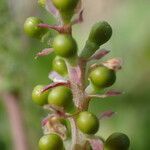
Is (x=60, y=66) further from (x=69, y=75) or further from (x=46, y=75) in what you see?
(x=46, y=75)

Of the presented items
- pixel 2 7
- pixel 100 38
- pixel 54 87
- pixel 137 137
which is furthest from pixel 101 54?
pixel 137 137

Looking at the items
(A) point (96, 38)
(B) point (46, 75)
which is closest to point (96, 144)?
(A) point (96, 38)

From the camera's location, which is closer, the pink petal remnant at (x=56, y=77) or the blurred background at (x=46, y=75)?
the pink petal remnant at (x=56, y=77)

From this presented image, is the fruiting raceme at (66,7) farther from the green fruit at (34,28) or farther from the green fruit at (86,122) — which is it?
the green fruit at (86,122)

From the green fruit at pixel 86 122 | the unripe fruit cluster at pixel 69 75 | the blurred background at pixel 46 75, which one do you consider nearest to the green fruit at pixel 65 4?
the unripe fruit cluster at pixel 69 75

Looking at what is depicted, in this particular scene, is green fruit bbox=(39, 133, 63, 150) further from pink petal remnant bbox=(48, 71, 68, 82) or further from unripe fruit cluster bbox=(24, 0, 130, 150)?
pink petal remnant bbox=(48, 71, 68, 82)

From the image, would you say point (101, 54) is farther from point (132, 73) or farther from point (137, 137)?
point (132, 73)
